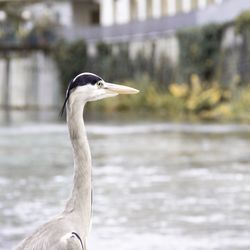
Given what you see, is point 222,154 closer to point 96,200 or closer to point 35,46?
point 96,200

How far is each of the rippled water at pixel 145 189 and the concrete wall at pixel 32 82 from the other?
4284 cm

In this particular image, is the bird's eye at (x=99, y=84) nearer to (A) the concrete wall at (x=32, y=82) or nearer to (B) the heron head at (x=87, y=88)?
(B) the heron head at (x=87, y=88)

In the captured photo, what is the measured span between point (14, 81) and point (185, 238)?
64.5 meters

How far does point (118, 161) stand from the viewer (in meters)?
21.0

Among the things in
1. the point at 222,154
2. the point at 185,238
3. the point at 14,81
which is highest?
the point at 185,238

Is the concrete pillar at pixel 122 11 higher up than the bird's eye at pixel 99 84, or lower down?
lower down

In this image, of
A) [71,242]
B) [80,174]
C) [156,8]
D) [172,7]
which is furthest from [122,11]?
[71,242]

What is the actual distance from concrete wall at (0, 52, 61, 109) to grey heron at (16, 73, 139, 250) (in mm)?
63979

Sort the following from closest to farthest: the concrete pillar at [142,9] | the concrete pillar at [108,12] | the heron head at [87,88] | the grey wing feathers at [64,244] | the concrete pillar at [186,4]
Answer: the grey wing feathers at [64,244] → the heron head at [87,88] → the concrete pillar at [186,4] → the concrete pillar at [142,9] → the concrete pillar at [108,12]

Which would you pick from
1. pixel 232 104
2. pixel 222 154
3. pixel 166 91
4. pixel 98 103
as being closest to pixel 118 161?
pixel 222 154

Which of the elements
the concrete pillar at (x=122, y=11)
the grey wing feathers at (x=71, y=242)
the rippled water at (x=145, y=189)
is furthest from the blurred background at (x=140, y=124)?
the grey wing feathers at (x=71, y=242)

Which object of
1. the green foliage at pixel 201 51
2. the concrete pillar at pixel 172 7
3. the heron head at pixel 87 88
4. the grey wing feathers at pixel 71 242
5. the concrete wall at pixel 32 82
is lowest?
the concrete wall at pixel 32 82

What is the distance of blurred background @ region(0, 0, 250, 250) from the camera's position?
40.8 feet

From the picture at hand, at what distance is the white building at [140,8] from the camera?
66750 millimetres
